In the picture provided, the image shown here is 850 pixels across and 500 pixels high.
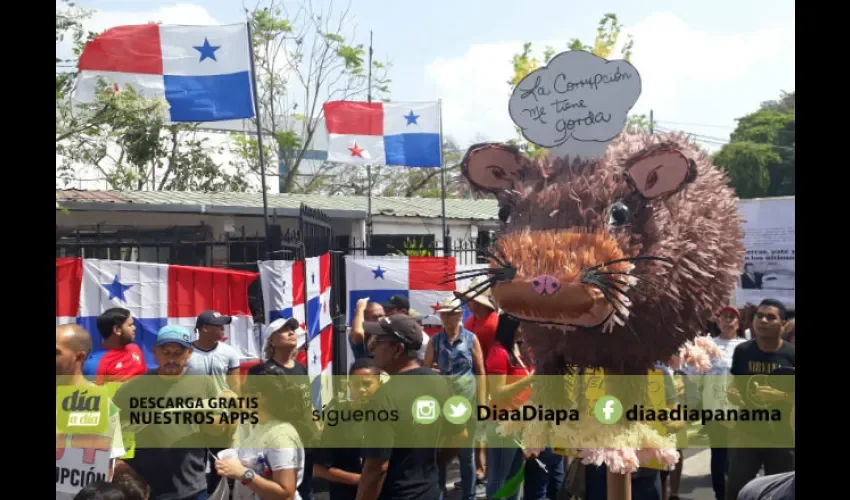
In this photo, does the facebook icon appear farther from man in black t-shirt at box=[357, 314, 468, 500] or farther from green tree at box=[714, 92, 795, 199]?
green tree at box=[714, 92, 795, 199]

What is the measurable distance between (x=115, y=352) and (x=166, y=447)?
966mm

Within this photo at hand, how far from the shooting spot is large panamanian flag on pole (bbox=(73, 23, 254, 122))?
589 centimetres

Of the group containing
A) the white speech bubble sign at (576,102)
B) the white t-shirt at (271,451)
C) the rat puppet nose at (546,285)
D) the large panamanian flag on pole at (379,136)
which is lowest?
the white t-shirt at (271,451)

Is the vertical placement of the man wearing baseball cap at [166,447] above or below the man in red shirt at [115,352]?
below

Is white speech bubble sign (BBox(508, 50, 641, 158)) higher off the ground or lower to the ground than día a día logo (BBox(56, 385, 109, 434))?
higher

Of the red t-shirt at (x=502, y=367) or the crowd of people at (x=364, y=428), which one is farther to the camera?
the red t-shirt at (x=502, y=367)

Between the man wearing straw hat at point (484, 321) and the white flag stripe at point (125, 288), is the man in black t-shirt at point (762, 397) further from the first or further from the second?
the white flag stripe at point (125, 288)

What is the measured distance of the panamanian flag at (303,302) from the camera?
511 cm

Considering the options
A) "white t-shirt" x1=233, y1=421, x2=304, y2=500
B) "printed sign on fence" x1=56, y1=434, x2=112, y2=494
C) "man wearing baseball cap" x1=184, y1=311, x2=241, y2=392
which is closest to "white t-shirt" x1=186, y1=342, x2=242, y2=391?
"man wearing baseball cap" x1=184, y1=311, x2=241, y2=392

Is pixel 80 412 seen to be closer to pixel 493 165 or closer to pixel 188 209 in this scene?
pixel 493 165

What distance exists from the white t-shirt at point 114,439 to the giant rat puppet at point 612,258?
5.48ft

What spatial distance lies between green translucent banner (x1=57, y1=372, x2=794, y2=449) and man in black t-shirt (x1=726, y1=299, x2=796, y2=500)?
1cm

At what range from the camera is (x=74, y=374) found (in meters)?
3.48

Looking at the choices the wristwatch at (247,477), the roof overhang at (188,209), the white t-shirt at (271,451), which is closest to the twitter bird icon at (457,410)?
the white t-shirt at (271,451)
